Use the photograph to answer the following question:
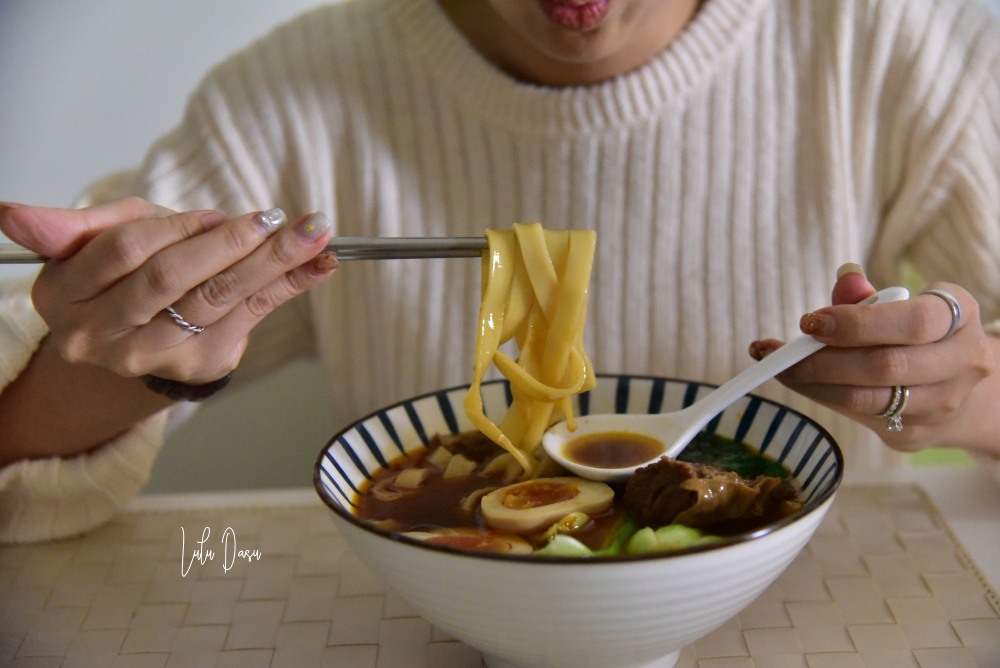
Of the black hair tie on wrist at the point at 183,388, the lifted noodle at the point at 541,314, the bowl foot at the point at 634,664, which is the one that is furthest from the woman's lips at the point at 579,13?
the bowl foot at the point at 634,664

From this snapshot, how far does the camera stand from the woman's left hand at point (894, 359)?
0.87m

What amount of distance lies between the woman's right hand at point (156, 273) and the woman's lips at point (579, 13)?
539mm

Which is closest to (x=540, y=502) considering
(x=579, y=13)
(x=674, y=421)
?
(x=674, y=421)

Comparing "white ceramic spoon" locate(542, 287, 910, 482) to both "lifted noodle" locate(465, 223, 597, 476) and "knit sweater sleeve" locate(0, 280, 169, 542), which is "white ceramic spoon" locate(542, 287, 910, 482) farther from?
"knit sweater sleeve" locate(0, 280, 169, 542)

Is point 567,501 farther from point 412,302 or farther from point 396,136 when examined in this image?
point 396,136

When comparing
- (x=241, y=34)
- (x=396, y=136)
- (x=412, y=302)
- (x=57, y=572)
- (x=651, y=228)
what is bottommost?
(x=57, y=572)

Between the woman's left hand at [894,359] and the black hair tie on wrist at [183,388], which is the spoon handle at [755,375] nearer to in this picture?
the woman's left hand at [894,359]

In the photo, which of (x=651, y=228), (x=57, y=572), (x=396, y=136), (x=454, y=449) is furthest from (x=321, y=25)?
(x=57, y=572)

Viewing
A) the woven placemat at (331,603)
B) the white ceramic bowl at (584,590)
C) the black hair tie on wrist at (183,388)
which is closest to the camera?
the white ceramic bowl at (584,590)

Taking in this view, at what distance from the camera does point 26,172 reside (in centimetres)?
218

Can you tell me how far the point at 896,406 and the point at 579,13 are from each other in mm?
699

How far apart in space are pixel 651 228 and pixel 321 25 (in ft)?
2.49

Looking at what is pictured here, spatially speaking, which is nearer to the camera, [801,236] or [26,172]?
[801,236]

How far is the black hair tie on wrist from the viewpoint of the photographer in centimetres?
109
